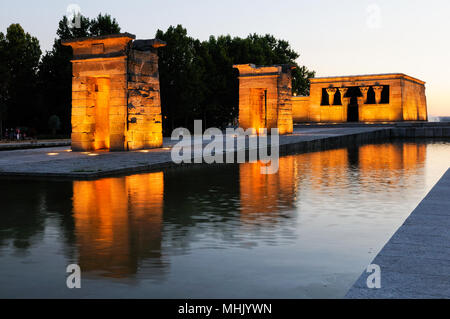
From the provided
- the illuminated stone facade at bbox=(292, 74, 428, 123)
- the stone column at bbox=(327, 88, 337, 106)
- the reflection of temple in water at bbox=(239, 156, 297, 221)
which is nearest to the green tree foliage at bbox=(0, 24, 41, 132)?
the illuminated stone facade at bbox=(292, 74, 428, 123)

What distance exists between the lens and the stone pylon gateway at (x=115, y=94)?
73.0 ft

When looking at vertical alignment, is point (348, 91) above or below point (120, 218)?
above

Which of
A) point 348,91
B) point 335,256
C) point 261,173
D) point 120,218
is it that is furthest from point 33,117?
point 335,256

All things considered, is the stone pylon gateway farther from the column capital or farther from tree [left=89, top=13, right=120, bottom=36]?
the column capital

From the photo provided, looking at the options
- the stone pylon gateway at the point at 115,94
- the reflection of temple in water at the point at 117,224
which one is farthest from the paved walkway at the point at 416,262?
the stone pylon gateway at the point at 115,94

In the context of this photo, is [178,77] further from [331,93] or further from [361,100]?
[361,100]

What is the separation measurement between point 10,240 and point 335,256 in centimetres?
414

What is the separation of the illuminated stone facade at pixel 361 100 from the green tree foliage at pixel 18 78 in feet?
89.4

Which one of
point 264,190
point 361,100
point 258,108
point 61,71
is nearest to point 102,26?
point 61,71

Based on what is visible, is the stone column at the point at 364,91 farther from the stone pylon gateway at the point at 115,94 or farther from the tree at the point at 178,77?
the stone pylon gateway at the point at 115,94

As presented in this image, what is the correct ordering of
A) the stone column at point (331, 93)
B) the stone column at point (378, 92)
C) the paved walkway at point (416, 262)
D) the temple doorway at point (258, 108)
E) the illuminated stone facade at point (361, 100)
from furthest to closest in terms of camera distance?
the stone column at point (331, 93) → the stone column at point (378, 92) → the illuminated stone facade at point (361, 100) → the temple doorway at point (258, 108) → the paved walkway at point (416, 262)

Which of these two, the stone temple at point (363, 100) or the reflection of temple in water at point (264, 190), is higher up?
the stone temple at point (363, 100)
